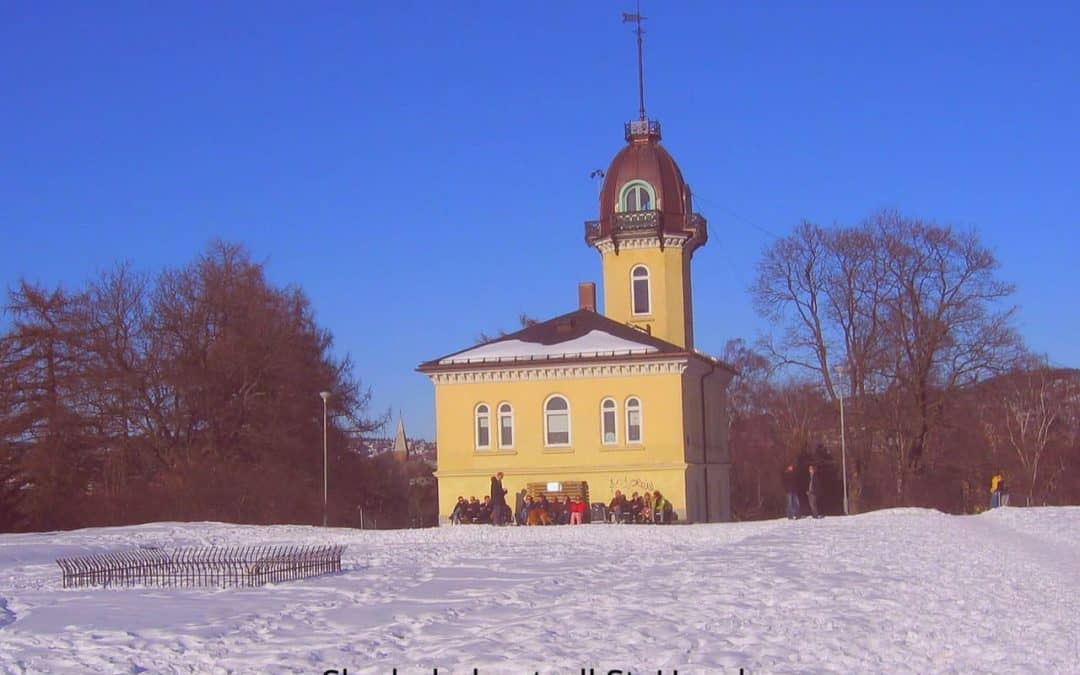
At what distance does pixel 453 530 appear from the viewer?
31422 mm

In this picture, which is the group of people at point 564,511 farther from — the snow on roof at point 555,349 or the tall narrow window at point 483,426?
the snow on roof at point 555,349

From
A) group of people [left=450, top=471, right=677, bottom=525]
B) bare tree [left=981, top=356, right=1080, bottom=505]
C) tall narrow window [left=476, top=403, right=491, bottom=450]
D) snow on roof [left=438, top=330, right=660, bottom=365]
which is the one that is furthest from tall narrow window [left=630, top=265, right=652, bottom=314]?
bare tree [left=981, top=356, right=1080, bottom=505]

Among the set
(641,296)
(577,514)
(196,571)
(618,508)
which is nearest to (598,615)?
(196,571)

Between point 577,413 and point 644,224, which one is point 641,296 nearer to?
point 644,224

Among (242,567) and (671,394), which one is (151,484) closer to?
(671,394)

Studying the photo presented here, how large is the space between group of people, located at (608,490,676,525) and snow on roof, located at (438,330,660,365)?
255 inches

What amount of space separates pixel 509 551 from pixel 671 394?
22.1 metres

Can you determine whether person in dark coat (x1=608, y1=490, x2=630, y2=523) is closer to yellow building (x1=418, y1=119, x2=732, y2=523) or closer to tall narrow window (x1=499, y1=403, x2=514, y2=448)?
Result: yellow building (x1=418, y1=119, x2=732, y2=523)

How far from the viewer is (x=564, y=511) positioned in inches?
1603

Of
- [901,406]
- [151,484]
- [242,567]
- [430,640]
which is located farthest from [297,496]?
[430,640]

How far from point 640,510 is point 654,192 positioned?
18.6 meters

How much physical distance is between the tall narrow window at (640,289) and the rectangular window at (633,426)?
9.37 m

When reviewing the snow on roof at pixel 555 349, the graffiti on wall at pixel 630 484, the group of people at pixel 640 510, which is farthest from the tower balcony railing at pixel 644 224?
the group of people at pixel 640 510

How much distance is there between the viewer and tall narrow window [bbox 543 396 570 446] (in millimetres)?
45562
